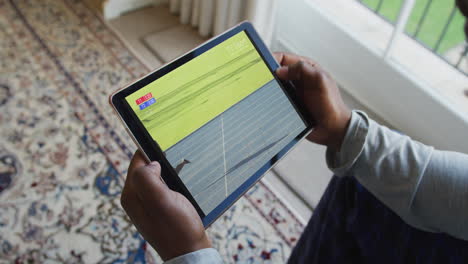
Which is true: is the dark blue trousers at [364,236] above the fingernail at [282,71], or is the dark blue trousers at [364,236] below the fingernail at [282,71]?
below

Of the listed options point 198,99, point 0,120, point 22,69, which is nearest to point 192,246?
point 198,99

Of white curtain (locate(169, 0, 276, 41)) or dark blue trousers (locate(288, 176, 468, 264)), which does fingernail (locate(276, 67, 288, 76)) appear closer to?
dark blue trousers (locate(288, 176, 468, 264))

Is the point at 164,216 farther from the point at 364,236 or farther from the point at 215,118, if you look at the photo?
the point at 364,236

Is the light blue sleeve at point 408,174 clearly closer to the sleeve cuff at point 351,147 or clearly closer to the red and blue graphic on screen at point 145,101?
the sleeve cuff at point 351,147

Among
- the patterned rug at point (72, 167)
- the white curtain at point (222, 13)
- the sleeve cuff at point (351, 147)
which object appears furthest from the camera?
the white curtain at point (222, 13)

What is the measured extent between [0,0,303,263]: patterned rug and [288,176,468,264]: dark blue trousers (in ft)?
1.47

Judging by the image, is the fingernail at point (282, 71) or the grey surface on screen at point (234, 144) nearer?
the grey surface on screen at point (234, 144)

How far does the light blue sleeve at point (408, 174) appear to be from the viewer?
591 mm

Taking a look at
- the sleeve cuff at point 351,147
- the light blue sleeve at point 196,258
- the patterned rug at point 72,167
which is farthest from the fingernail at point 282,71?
the patterned rug at point 72,167

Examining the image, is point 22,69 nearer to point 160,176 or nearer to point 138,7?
point 138,7

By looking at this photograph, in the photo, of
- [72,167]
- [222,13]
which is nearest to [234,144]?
[72,167]

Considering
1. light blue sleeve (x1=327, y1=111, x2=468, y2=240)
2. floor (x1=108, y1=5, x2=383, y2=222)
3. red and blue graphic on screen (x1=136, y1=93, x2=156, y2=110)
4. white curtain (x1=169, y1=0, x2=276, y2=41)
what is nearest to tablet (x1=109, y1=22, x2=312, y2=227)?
red and blue graphic on screen (x1=136, y1=93, x2=156, y2=110)

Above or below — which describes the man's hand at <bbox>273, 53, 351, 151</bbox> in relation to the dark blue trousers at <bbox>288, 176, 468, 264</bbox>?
above

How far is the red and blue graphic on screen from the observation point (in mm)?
569
